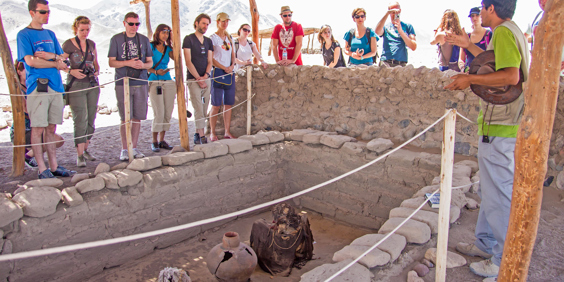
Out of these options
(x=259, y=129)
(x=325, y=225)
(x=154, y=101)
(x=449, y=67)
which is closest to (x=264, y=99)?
(x=259, y=129)

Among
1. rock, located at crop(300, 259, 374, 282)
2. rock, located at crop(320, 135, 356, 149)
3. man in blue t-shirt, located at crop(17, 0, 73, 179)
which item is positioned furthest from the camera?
rock, located at crop(320, 135, 356, 149)

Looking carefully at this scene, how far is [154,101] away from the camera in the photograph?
18.1 feet

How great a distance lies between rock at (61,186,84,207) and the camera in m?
3.97

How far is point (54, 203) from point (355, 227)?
383 cm

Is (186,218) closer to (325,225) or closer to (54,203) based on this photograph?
(54,203)

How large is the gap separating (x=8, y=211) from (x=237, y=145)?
2803 millimetres

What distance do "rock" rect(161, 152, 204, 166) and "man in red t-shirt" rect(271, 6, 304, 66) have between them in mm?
2331

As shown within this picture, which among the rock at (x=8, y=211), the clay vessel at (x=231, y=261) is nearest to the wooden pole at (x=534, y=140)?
the clay vessel at (x=231, y=261)

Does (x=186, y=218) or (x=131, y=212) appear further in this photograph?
(x=186, y=218)

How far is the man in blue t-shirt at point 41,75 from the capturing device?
13.4 feet

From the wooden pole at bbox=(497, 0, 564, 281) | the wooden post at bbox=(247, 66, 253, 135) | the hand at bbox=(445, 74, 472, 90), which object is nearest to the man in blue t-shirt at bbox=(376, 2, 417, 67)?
the wooden post at bbox=(247, 66, 253, 135)

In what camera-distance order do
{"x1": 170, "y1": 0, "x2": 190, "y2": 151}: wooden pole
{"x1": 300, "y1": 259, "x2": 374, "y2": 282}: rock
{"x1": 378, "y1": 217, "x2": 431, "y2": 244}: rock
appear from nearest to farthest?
{"x1": 300, "y1": 259, "x2": 374, "y2": 282}: rock
{"x1": 378, "y1": 217, "x2": 431, "y2": 244}: rock
{"x1": 170, "y1": 0, "x2": 190, "y2": 151}: wooden pole

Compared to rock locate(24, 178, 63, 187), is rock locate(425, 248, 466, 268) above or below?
below

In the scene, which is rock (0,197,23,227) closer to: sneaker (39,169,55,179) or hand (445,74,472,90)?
sneaker (39,169,55,179)
